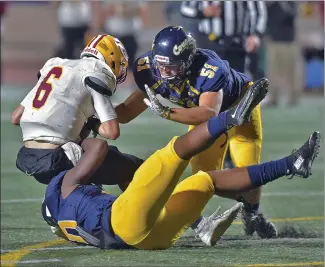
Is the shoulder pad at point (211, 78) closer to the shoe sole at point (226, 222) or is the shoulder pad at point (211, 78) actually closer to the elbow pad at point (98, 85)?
the elbow pad at point (98, 85)

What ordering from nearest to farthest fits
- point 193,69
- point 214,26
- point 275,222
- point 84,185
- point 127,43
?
1. point 84,185
2. point 193,69
3. point 275,222
4. point 214,26
5. point 127,43

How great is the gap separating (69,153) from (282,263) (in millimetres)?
1298

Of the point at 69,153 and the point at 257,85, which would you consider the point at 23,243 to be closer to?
the point at 69,153

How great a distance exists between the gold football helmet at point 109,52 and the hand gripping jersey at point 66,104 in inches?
3.2

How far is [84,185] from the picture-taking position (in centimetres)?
536

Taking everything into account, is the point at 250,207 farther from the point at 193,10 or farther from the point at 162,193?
the point at 193,10

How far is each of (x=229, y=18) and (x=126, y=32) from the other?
278 inches

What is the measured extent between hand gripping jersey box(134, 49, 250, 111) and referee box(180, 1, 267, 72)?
9.56 ft

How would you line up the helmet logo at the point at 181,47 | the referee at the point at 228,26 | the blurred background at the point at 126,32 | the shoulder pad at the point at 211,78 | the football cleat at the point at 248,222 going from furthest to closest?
the blurred background at the point at 126,32 → the referee at the point at 228,26 → the football cleat at the point at 248,222 → the shoulder pad at the point at 211,78 → the helmet logo at the point at 181,47

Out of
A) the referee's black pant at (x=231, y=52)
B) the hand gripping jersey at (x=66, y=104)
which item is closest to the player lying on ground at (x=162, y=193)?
the hand gripping jersey at (x=66, y=104)

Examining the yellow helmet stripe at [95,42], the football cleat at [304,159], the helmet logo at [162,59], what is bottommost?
the football cleat at [304,159]

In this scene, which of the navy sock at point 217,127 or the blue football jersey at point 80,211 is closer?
the navy sock at point 217,127

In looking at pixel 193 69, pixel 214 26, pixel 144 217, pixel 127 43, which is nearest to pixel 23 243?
pixel 144 217

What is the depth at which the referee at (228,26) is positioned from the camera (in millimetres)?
9117
